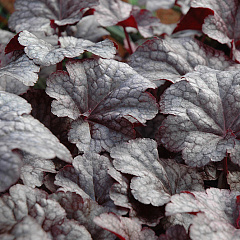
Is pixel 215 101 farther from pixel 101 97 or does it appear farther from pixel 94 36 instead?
pixel 94 36

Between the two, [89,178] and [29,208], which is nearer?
[29,208]

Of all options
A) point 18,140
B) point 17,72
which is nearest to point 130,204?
point 18,140

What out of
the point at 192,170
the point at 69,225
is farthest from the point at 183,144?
the point at 69,225

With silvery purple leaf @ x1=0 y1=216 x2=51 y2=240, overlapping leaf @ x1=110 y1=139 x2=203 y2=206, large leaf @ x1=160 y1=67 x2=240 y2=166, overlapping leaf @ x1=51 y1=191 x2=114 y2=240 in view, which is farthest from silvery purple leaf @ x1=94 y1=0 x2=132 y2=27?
silvery purple leaf @ x1=0 y1=216 x2=51 y2=240

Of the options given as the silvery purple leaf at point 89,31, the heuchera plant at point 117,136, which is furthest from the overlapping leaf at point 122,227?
the silvery purple leaf at point 89,31

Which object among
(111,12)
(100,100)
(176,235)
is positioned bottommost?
(176,235)

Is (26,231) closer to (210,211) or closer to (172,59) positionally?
(210,211)

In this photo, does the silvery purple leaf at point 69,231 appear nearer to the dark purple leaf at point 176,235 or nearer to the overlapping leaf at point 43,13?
the dark purple leaf at point 176,235
